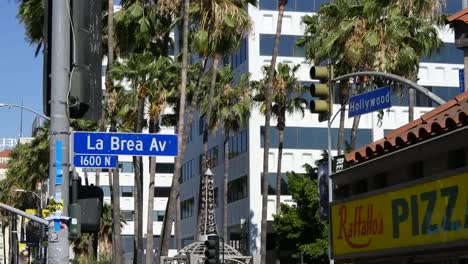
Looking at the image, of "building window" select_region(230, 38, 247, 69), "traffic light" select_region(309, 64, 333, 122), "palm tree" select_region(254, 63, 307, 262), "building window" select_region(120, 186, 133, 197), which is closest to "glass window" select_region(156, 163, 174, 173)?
→ "building window" select_region(120, 186, 133, 197)

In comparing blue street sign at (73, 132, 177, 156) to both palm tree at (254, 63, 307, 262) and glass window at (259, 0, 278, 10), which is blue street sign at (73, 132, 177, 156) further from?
glass window at (259, 0, 278, 10)

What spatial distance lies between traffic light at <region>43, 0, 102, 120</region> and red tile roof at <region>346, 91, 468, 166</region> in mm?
6486

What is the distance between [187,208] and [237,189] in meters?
16.0

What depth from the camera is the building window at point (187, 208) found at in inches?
3083

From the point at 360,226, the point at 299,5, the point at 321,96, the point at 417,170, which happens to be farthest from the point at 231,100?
the point at 321,96

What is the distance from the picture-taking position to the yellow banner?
570 inches

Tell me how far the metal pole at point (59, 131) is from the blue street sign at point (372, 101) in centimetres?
1086

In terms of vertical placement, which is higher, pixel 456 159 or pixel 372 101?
A: pixel 372 101

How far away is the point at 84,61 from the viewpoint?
977 centimetres

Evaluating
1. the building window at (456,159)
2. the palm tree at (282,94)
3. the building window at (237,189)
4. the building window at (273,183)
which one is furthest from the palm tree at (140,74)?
the building window at (456,159)

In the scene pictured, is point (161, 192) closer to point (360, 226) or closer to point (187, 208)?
point (187, 208)

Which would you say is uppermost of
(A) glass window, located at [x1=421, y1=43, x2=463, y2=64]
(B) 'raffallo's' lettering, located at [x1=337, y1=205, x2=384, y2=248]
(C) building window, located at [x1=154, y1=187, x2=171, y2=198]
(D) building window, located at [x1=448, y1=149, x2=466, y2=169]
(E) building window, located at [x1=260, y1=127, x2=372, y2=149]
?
(A) glass window, located at [x1=421, y1=43, x2=463, y2=64]

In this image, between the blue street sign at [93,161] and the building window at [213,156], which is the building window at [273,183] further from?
the blue street sign at [93,161]

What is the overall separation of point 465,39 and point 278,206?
34610 mm
